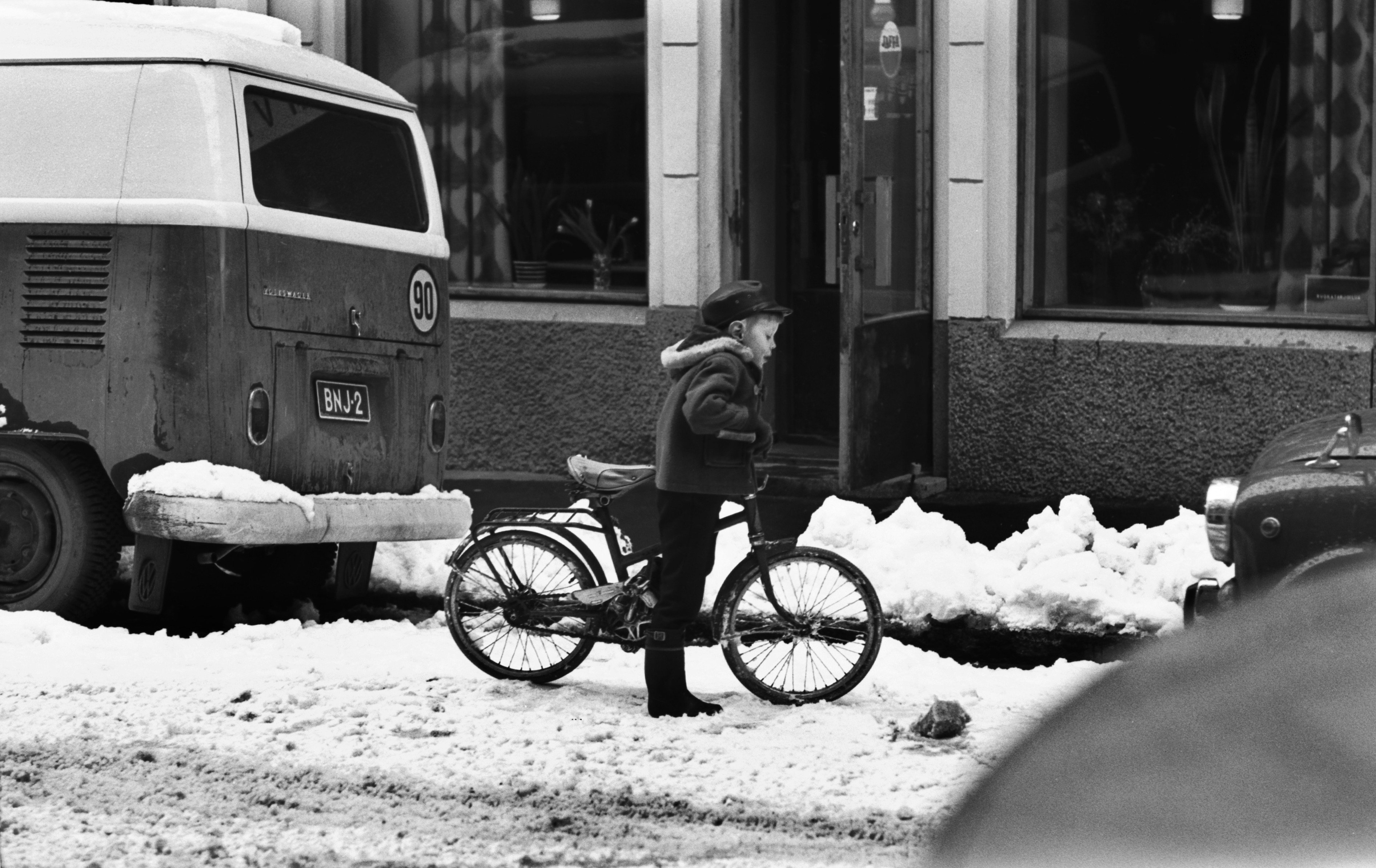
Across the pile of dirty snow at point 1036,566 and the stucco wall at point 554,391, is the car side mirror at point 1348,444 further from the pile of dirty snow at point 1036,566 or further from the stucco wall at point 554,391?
the stucco wall at point 554,391

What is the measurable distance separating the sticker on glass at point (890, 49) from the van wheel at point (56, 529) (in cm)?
513

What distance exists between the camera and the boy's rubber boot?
670 cm

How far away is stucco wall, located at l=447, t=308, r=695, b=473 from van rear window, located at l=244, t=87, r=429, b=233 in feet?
11.5

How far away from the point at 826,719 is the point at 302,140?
3277mm

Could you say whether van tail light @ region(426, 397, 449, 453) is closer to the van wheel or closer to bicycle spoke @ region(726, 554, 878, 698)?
the van wheel

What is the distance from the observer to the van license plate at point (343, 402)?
8.11 metres

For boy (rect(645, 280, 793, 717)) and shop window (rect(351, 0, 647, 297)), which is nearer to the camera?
boy (rect(645, 280, 793, 717))

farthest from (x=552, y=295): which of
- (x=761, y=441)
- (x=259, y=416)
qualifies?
(x=761, y=441)

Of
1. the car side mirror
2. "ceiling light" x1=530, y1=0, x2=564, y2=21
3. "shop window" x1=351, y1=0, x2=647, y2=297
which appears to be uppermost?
"ceiling light" x1=530, y1=0, x2=564, y2=21

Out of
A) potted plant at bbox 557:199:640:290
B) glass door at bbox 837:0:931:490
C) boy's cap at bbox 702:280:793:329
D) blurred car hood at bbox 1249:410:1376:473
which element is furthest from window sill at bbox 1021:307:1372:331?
boy's cap at bbox 702:280:793:329

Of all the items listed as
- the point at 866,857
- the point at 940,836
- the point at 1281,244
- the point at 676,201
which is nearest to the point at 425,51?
the point at 676,201

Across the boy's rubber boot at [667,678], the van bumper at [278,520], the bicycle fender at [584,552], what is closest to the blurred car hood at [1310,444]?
the boy's rubber boot at [667,678]

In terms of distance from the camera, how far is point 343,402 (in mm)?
8227

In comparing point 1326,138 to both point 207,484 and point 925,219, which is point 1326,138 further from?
point 207,484
